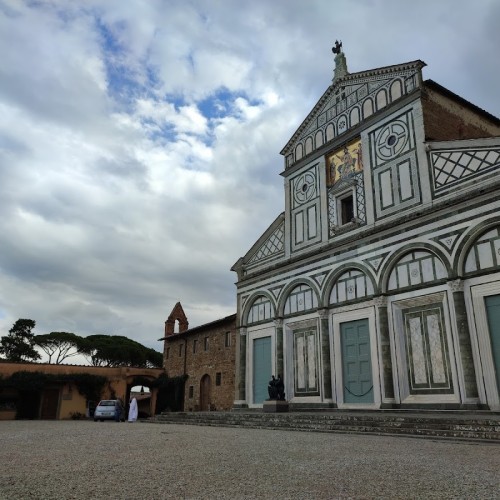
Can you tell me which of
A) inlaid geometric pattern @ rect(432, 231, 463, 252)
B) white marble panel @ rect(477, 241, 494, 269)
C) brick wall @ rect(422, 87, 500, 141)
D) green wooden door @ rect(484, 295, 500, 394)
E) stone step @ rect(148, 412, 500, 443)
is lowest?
stone step @ rect(148, 412, 500, 443)

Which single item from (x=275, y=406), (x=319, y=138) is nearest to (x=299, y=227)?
(x=319, y=138)

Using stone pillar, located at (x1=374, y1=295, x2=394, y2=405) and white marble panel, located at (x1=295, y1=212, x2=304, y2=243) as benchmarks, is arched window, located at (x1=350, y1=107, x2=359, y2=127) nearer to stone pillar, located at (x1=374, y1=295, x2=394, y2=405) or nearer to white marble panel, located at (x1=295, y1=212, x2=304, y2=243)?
white marble panel, located at (x1=295, y1=212, x2=304, y2=243)

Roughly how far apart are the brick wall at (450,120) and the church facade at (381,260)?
6 centimetres

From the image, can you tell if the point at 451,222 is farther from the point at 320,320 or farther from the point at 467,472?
the point at 467,472

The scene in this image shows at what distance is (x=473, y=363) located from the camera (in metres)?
12.5

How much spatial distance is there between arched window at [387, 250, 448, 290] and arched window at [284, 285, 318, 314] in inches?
152

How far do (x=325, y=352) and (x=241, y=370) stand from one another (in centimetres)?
540

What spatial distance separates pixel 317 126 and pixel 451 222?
8.97 metres

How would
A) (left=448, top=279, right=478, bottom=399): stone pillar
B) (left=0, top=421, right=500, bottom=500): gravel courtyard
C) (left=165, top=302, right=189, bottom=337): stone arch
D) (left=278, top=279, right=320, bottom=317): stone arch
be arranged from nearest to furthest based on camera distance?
(left=0, top=421, right=500, bottom=500): gravel courtyard < (left=448, top=279, right=478, bottom=399): stone pillar < (left=278, top=279, right=320, bottom=317): stone arch < (left=165, top=302, right=189, bottom=337): stone arch

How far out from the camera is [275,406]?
1675 centimetres

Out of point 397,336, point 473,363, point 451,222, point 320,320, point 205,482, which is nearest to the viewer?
point 205,482

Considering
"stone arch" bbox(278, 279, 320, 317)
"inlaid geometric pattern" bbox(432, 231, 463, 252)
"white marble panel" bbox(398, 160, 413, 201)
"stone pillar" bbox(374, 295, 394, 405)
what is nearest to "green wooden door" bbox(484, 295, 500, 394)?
"inlaid geometric pattern" bbox(432, 231, 463, 252)

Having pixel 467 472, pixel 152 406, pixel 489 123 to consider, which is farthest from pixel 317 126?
pixel 152 406

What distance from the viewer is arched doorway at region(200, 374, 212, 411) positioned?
26495mm
